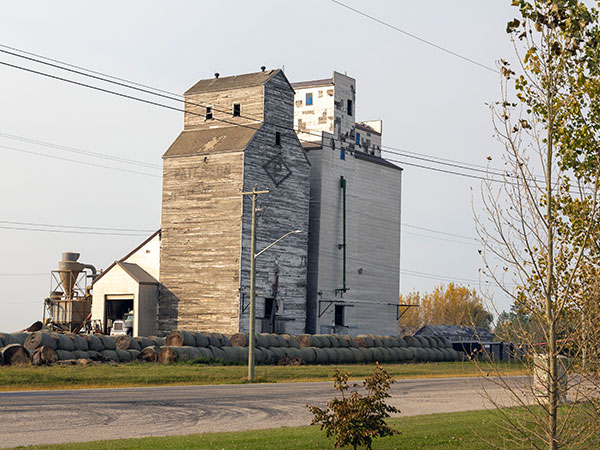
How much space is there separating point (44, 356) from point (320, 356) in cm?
1927

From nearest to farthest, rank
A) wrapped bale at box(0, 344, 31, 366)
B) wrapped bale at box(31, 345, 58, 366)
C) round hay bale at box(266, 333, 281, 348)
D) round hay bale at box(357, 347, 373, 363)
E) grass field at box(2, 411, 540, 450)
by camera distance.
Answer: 1. grass field at box(2, 411, 540, 450)
2. wrapped bale at box(0, 344, 31, 366)
3. wrapped bale at box(31, 345, 58, 366)
4. round hay bale at box(266, 333, 281, 348)
5. round hay bale at box(357, 347, 373, 363)

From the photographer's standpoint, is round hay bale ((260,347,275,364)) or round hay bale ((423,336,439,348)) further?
round hay bale ((423,336,439,348))

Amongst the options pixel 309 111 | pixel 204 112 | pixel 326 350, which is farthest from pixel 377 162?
pixel 326 350

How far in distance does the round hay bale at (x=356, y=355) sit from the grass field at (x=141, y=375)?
28.7 feet

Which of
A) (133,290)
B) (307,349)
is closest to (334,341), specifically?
(307,349)

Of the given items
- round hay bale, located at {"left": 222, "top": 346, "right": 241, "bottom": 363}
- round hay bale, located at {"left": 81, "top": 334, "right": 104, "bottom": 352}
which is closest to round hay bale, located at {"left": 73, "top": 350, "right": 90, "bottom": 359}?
round hay bale, located at {"left": 81, "top": 334, "right": 104, "bottom": 352}

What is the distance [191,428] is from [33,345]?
24.9 m

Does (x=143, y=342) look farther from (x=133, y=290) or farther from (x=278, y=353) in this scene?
(x=133, y=290)

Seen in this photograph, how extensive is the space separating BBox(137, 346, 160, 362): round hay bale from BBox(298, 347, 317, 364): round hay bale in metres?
10.4

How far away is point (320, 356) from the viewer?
5238cm

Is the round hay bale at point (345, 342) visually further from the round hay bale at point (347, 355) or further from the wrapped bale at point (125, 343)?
the wrapped bale at point (125, 343)

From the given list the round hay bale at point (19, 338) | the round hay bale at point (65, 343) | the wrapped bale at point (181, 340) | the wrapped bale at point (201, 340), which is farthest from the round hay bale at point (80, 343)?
the wrapped bale at point (201, 340)

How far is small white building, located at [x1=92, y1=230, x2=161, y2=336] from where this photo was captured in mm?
58812

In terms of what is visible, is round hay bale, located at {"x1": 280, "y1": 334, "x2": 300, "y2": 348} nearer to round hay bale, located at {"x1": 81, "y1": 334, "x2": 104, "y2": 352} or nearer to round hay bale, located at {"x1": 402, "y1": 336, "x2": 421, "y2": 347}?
round hay bale, located at {"x1": 81, "y1": 334, "x2": 104, "y2": 352}
